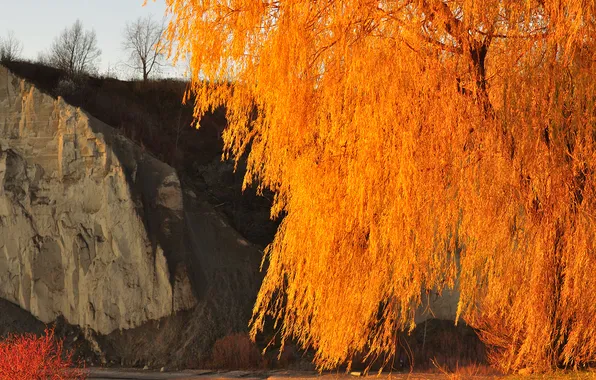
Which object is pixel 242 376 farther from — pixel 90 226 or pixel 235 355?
pixel 90 226

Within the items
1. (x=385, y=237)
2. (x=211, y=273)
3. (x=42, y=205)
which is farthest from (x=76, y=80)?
(x=385, y=237)

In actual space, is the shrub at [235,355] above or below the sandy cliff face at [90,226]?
below

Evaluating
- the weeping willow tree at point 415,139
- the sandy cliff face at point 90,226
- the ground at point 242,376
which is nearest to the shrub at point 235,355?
the ground at point 242,376

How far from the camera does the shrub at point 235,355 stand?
15547 mm

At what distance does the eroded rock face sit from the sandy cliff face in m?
0.02

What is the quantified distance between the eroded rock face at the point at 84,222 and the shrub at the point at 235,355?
184 centimetres

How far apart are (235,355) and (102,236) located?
4.85m

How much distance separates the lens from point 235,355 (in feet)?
52.0

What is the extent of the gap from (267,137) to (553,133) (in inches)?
141

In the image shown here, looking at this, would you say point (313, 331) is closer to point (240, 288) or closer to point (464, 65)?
point (464, 65)

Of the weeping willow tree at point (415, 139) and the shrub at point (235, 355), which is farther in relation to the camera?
the shrub at point (235, 355)

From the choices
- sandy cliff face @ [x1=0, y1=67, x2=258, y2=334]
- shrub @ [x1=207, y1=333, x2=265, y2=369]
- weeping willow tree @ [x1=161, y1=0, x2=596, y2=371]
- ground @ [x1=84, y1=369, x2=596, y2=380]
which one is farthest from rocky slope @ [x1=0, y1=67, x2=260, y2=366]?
weeping willow tree @ [x1=161, y1=0, x2=596, y2=371]

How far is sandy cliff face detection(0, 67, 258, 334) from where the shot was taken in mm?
17953

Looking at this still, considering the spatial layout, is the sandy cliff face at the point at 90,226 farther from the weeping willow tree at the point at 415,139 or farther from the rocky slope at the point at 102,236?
the weeping willow tree at the point at 415,139
